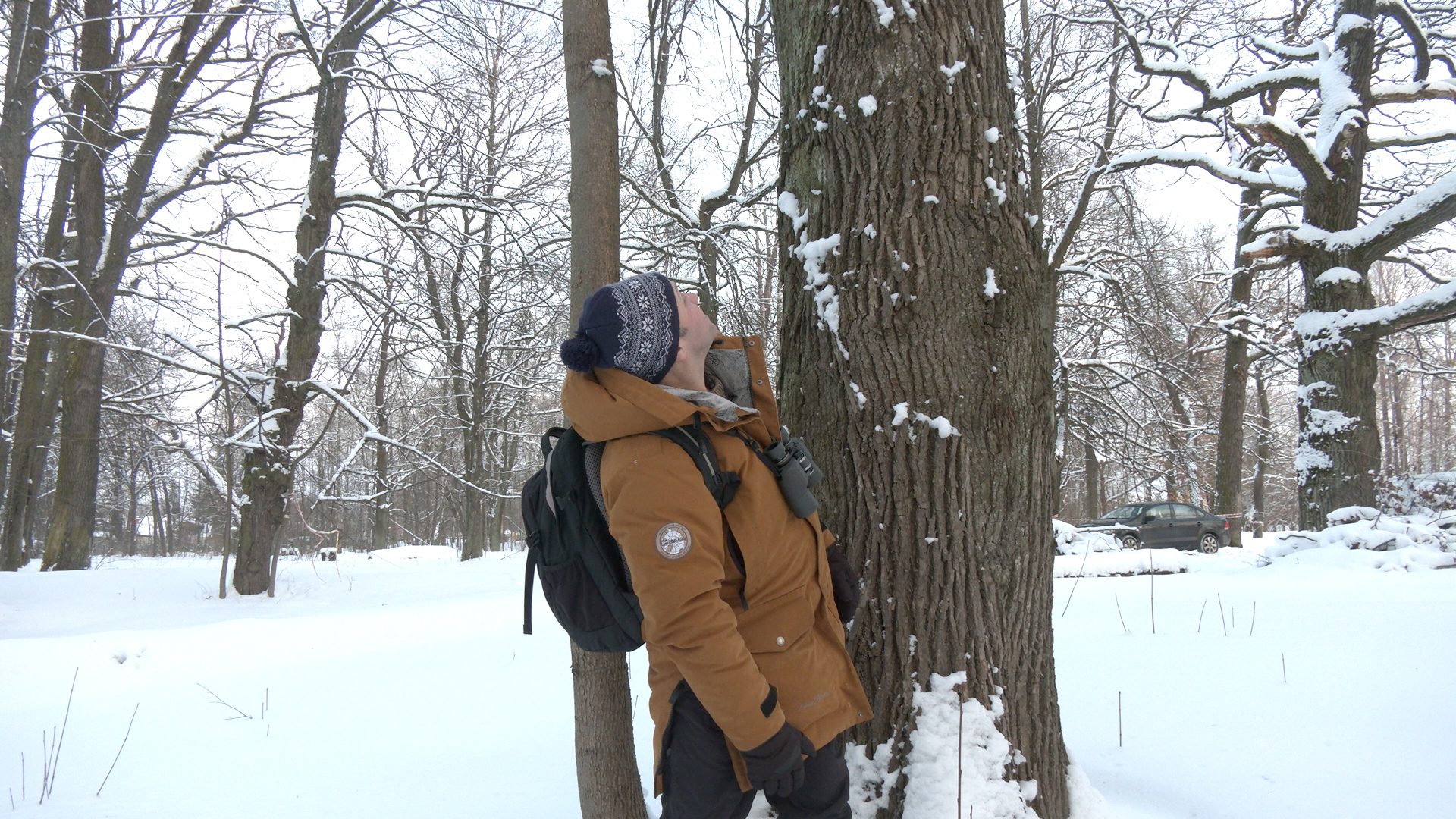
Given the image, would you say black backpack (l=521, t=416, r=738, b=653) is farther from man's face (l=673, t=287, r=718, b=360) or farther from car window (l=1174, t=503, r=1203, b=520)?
car window (l=1174, t=503, r=1203, b=520)

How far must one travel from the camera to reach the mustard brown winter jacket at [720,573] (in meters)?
1.60

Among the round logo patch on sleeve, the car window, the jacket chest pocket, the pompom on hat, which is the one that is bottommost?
the car window

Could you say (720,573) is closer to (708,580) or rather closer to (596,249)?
(708,580)

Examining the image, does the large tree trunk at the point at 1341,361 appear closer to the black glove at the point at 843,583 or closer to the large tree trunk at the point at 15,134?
the black glove at the point at 843,583

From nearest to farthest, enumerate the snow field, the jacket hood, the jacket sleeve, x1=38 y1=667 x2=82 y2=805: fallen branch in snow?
the jacket sleeve → the jacket hood → the snow field → x1=38 y1=667 x2=82 y2=805: fallen branch in snow

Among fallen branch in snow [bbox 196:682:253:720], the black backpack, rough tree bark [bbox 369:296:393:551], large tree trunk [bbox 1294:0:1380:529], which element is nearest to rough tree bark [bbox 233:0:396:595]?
rough tree bark [bbox 369:296:393:551]

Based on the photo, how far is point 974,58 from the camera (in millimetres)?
2252

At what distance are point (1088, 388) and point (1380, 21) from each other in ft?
22.0

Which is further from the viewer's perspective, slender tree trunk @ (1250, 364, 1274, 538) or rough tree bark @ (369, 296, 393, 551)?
slender tree trunk @ (1250, 364, 1274, 538)

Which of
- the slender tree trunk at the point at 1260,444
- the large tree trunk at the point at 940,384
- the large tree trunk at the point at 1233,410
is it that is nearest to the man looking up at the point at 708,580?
the large tree trunk at the point at 940,384

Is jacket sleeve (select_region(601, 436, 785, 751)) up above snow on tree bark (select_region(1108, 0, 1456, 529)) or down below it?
below

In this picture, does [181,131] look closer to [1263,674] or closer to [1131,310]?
[1263,674]

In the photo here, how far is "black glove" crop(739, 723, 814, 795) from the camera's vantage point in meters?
1.63

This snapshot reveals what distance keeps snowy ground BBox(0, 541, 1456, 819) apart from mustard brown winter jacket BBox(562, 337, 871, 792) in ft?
4.97
